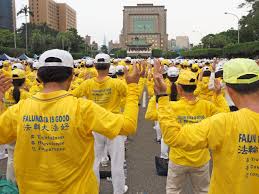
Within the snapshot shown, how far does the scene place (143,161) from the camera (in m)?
7.69

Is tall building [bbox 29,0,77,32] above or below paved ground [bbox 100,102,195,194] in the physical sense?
above

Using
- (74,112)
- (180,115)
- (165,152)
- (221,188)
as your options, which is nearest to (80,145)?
(74,112)

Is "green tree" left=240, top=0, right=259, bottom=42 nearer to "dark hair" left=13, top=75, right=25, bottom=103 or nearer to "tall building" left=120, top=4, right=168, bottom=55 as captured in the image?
"dark hair" left=13, top=75, right=25, bottom=103

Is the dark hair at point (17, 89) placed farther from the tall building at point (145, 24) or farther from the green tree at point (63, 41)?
the tall building at point (145, 24)

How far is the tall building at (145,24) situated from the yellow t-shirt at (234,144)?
462ft

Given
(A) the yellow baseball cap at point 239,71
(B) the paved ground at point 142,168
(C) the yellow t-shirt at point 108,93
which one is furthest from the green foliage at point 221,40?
(A) the yellow baseball cap at point 239,71

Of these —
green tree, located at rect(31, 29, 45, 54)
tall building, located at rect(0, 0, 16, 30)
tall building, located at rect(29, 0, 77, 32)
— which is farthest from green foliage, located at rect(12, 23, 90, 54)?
tall building, located at rect(29, 0, 77, 32)

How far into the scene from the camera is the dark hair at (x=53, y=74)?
108 inches

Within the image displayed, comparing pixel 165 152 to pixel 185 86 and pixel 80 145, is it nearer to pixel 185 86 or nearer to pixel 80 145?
pixel 185 86

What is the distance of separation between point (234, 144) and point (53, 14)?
14740cm

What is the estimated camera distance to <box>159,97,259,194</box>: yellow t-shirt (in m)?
2.47

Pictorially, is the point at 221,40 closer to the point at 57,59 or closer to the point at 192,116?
the point at 192,116

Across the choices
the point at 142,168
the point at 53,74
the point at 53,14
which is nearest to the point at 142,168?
the point at 142,168

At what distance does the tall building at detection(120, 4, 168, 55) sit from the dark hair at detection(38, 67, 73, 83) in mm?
140583
